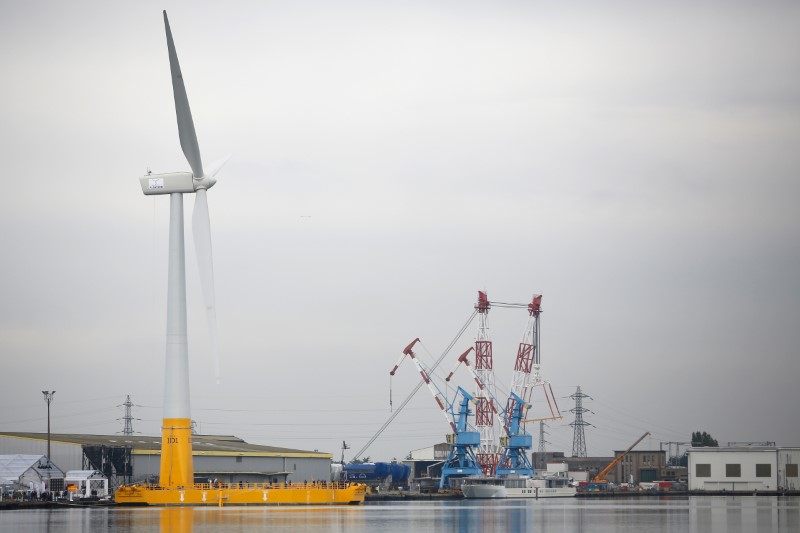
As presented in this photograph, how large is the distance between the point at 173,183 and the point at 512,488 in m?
100

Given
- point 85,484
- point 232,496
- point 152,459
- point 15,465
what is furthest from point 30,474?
point 232,496

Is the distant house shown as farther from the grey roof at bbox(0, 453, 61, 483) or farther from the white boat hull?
the white boat hull

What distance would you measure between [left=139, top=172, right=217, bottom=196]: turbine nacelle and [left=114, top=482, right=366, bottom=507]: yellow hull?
87.9ft

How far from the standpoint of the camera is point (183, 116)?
9638 cm

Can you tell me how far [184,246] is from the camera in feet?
350

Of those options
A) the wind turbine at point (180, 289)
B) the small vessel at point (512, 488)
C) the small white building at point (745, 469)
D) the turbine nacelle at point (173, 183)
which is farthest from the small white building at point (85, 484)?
the small white building at point (745, 469)

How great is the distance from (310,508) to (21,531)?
45.9m

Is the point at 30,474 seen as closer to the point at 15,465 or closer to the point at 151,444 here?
the point at 15,465

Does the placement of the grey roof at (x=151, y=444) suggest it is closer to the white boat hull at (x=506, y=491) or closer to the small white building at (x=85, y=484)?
the small white building at (x=85, y=484)

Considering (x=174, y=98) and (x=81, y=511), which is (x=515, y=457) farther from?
(x=174, y=98)

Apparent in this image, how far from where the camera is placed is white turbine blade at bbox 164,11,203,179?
87062 millimetres

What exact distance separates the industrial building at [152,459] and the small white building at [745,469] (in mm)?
62653

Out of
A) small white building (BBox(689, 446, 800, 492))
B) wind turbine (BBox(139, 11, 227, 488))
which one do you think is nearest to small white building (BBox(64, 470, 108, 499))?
wind turbine (BBox(139, 11, 227, 488))

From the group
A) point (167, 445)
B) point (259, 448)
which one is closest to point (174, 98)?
point (167, 445)
